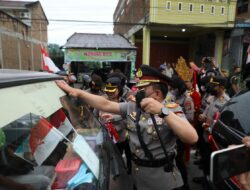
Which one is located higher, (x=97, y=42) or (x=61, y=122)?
(x=97, y=42)

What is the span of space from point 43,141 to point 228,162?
0.86 m

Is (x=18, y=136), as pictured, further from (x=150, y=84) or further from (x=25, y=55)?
(x=25, y=55)

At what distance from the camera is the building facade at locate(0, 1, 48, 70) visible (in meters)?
22.7

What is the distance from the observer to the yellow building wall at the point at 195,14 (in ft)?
68.0

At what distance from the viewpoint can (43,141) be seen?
1.41 metres

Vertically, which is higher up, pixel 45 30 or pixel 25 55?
pixel 45 30

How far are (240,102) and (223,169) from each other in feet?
3.25

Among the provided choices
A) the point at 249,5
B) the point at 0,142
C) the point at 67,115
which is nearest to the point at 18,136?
the point at 0,142

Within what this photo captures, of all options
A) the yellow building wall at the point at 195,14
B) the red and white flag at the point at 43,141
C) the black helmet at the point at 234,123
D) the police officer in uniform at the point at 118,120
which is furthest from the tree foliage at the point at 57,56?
the red and white flag at the point at 43,141

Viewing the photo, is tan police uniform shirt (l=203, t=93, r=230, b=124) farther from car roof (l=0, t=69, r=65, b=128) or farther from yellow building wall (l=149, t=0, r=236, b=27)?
yellow building wall (l=149, t=0, r=236, b=27)

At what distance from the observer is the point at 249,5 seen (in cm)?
2297

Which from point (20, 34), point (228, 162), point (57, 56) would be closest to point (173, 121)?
point (228, 162)

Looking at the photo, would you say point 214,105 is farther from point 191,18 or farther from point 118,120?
point 191,18

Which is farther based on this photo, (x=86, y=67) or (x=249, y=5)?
(x=249, y=5)
